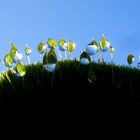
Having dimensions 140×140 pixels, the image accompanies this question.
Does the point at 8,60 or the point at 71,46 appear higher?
the point at 71,46

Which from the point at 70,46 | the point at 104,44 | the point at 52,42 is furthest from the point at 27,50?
the point at 104,44

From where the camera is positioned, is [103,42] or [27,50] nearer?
[103,42]

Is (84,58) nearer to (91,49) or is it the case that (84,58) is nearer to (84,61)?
(84,61)

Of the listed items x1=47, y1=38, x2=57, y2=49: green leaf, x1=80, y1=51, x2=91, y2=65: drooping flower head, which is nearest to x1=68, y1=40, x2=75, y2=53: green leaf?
x1=47, y1=38, x2=57, y2=49: green leaf

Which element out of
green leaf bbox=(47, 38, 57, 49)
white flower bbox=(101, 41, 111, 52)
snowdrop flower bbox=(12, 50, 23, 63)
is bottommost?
snowdrop flower bbox=(12, 50, 23, 63)

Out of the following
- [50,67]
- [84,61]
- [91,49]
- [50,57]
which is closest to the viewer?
[50,57]

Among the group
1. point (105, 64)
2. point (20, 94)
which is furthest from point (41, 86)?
point (105, 64)

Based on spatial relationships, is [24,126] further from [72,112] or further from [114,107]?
[114,107]

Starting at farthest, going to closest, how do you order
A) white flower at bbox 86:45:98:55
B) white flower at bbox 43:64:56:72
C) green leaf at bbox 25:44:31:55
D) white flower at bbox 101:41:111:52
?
green leaf at bbox 25:44:31:55 < white flower at bbox 101:41:111:52 < white flower at bbox 86:45:98:55 < white flower at bbox 43:64:56:72

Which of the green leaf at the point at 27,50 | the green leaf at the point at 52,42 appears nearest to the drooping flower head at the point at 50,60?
the green leaf at the point at 52,42

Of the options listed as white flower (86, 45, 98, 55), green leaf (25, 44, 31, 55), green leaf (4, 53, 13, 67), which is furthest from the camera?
green leaf (25, 44, 31, 55)

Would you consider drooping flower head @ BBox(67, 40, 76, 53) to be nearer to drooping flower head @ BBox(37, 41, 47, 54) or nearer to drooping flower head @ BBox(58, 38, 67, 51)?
drooping flower head @ BBox(58, 38, 67, 51)
